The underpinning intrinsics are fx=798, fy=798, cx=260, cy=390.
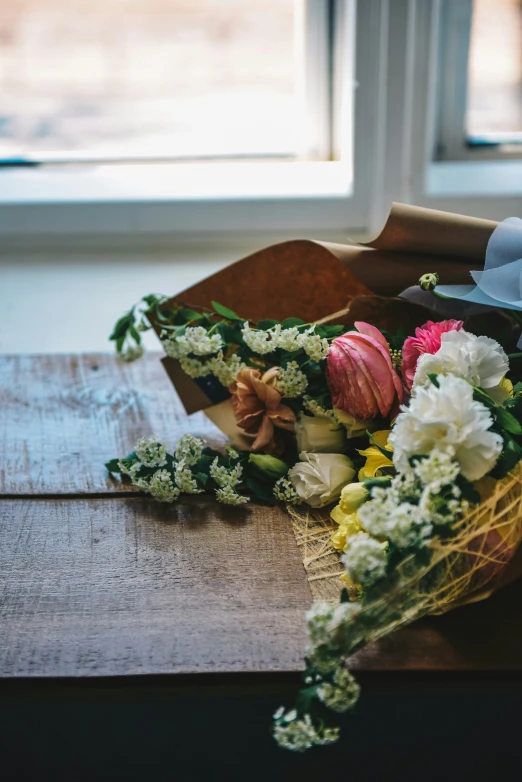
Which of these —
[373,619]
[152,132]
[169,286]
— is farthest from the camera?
[152,132]

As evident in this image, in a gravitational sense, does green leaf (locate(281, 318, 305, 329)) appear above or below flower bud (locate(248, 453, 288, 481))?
above

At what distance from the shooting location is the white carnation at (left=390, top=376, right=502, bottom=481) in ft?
1.52

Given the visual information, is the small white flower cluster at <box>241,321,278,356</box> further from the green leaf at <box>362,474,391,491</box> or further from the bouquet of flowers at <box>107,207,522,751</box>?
the green leaf at <box>362,474,391,491</box>

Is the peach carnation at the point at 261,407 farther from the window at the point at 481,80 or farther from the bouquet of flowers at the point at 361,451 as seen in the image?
the window at the point at 481,80

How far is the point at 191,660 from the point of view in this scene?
0.49m

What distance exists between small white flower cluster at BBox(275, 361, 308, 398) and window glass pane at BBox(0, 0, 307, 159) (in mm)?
643

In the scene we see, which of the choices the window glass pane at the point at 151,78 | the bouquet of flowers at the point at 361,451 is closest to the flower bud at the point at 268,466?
the bouquet of flowers at the point at 361,451

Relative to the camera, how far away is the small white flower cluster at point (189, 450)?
0.66m

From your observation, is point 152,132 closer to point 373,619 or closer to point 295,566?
point 295,566

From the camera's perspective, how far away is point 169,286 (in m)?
1.07

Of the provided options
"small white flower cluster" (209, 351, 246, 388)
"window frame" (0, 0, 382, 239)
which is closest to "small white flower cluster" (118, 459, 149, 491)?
"small white flower cluster" (209, 351, 246, 388)

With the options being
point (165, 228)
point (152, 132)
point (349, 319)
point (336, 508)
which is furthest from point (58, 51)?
point (336, 508)

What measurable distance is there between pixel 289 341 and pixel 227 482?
13 cm

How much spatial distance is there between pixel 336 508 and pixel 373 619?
16 centimetres
